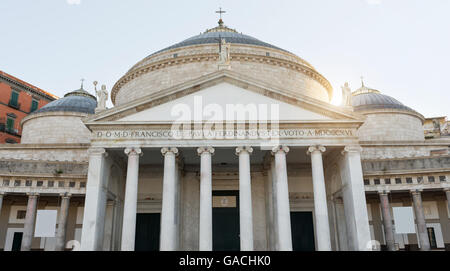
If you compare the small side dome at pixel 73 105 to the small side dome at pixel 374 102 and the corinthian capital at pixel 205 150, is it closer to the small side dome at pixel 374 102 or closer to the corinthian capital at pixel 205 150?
the corinthian capital at pixel 205 150

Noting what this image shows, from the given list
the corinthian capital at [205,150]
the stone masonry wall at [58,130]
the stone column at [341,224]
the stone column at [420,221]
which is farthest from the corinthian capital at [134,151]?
the stone column at [420,221]

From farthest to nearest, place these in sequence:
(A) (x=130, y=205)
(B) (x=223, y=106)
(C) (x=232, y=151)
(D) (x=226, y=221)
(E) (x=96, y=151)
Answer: (D) (x=226, y=221) → (C) (x=232, y=151) → (B) (x=223, y=106) → (E) (x=96, y=151) → (A) (x=130, y=205)

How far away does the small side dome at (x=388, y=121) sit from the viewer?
101ft

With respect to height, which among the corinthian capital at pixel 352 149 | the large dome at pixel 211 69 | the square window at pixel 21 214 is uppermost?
the large dome at pixel 211 69

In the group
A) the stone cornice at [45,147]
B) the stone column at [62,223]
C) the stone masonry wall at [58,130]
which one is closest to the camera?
the stone column at [62,223]

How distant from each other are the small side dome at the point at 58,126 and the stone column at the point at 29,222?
28.4 feet

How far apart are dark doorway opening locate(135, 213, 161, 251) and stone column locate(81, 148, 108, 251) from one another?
15.1ft

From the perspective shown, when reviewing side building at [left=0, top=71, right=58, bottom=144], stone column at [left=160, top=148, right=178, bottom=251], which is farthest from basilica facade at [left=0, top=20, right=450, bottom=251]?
side building at [left=0, top=71, right=58, bottom=144]

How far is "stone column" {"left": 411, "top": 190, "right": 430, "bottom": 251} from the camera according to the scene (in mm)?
22266

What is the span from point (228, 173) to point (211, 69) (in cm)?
916

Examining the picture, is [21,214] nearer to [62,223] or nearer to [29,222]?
[29,222]

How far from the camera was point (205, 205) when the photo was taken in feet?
64.6

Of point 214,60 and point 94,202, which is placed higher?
point 214,60

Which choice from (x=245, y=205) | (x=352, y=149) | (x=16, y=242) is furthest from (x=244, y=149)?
(x=16, y=242)
